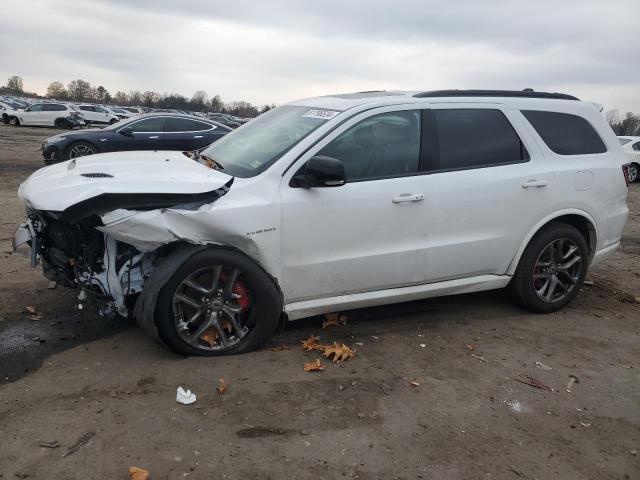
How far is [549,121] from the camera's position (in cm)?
497

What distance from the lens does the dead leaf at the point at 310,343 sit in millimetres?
4117

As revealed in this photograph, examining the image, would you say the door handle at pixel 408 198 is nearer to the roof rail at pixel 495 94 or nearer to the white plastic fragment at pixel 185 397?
the roof rail at pixel 495 94

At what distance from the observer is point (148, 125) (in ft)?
44.0

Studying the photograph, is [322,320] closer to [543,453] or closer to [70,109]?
[543,453]

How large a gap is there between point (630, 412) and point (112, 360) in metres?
3.28

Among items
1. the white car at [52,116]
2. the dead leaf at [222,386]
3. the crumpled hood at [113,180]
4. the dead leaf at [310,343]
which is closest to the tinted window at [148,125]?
the crumpled hood at [113,180]

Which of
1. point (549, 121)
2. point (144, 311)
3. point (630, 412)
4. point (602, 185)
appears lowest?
point (630, 412)

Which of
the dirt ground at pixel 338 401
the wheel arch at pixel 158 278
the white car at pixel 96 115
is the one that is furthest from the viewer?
the white car at pixel 96 115

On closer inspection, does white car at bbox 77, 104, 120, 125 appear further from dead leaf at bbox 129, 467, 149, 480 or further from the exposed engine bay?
dead leaf at bbox 129, 467, 149, 480

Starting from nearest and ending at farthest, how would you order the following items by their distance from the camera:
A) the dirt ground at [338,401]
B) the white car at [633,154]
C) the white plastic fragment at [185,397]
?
the dirt ground at [338,401], the white plastic fragment at [185,397], the white car at [633,154]

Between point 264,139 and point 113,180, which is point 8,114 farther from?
point 113,180

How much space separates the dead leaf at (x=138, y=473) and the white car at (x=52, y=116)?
3567cm

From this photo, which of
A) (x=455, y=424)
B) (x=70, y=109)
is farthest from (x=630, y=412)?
(x=70, y=109)

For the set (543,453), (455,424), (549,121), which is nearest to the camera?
(543,453)
